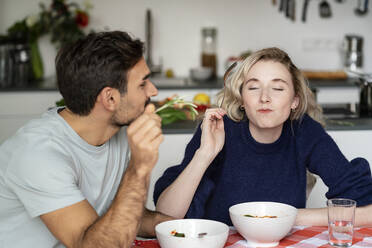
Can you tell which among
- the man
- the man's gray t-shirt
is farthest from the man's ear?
the man's gray t-shirt

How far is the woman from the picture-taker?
5.93 ft

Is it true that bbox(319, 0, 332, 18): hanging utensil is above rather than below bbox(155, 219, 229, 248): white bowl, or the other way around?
above

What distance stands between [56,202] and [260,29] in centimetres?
360

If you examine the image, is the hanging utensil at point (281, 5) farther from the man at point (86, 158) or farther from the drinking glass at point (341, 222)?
the drinking glass at point (341, 222)

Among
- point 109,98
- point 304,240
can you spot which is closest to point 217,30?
point 109,98

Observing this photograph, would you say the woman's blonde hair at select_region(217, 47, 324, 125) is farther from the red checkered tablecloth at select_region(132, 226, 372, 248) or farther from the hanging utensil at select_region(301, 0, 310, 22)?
the hanging utensil at select_region(301, 0, 310, 22)

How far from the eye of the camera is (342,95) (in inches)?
165

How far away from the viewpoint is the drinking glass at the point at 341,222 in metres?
1.46

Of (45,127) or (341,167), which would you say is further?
(341,167)

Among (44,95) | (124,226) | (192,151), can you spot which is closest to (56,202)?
(124,226)

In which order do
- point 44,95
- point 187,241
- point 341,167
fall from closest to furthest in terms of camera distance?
point 187,241, point 341,167, point 44,95

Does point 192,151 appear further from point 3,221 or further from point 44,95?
point 44,95

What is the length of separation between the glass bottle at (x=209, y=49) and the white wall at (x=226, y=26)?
6cm

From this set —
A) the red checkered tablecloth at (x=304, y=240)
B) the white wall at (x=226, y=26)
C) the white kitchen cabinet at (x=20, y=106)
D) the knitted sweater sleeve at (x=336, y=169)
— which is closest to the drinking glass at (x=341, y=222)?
the red checkered tablecloth at (x=304, y=240)
